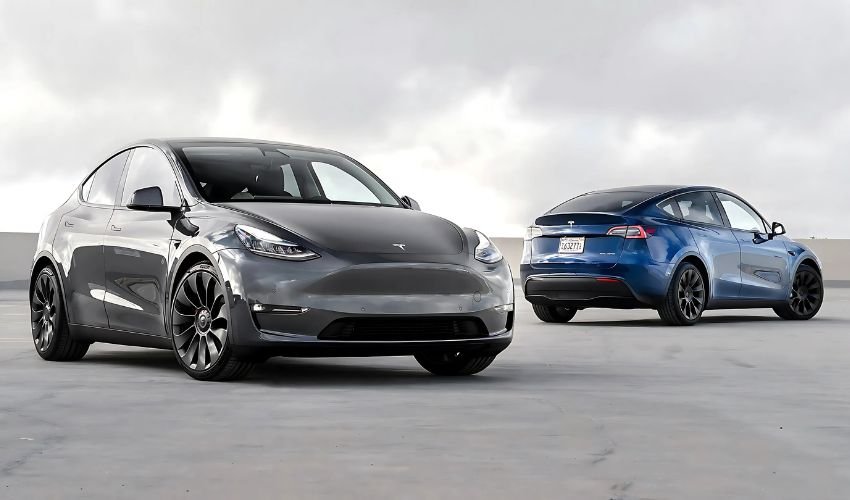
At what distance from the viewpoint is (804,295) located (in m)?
17.6

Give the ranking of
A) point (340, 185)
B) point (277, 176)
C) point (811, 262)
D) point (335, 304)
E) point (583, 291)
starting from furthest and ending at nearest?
point (811, 262) → point (583, 291) → point (340, 185) → point (277, 176) → point (335, 304)

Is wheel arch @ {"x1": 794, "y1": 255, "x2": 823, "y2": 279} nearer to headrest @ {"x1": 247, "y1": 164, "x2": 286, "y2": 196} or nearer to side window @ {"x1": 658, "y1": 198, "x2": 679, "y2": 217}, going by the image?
side window @ {"x1": 658, "y1": 198, "x2": 679, "y2": 217}

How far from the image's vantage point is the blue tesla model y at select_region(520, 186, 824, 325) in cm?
1505

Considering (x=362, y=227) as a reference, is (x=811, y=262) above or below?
below

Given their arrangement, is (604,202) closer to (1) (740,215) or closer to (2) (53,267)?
(1) (740,215)

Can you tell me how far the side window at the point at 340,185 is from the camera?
9.68 m

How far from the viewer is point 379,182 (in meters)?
10.1

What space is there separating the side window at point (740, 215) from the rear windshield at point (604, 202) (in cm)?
132

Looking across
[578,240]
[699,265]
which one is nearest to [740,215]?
[699,265]

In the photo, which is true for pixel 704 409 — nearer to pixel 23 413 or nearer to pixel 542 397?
pixel 542 397

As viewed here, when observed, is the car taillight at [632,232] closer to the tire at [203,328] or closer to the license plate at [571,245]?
the license plate at [571,245]

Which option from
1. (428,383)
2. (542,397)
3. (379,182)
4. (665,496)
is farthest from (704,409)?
(379,182)

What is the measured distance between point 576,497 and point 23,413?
11.2 ft

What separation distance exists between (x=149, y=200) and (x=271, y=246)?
3.79 feet
